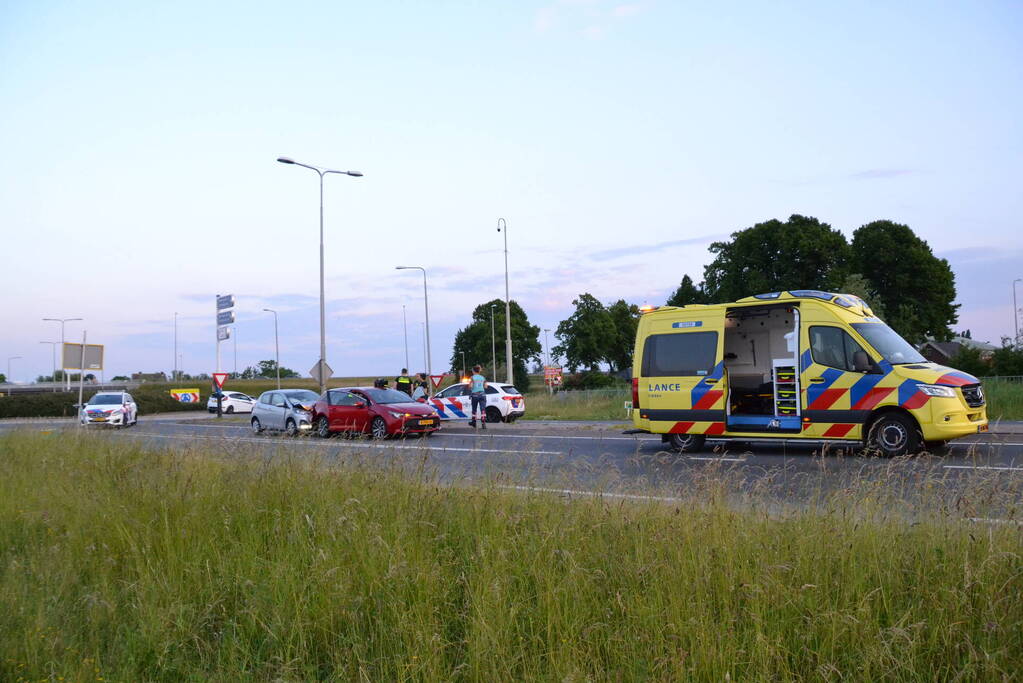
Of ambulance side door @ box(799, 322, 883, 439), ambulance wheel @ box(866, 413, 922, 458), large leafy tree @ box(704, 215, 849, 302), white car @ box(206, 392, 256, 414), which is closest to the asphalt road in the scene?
ambulance wheel @ box(866, 413, 922, 458)

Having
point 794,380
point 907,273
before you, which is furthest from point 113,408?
point 907,273

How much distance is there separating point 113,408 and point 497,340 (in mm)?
65184

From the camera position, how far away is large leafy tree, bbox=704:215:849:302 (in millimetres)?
56906

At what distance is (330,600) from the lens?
461cm

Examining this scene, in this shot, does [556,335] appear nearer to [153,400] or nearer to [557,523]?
[153,400]

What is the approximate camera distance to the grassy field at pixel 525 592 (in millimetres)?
3846

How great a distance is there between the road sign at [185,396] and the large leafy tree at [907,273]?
48.9 m

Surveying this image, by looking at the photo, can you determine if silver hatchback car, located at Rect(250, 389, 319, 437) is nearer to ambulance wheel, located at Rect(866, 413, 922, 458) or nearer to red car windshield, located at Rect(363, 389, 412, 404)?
red car windshield, located at Rect(363, 389, 412, 404)

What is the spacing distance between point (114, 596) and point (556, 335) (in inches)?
3126

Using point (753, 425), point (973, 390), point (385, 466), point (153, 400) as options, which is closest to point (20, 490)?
point (385, 466)

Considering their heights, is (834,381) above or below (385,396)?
above

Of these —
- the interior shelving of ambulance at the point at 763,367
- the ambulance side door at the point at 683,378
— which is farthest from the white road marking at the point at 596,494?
the ambulance side door at the point at 683,378

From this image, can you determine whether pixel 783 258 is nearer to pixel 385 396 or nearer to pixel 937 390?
pixel 385 396

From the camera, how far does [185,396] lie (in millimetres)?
59719
